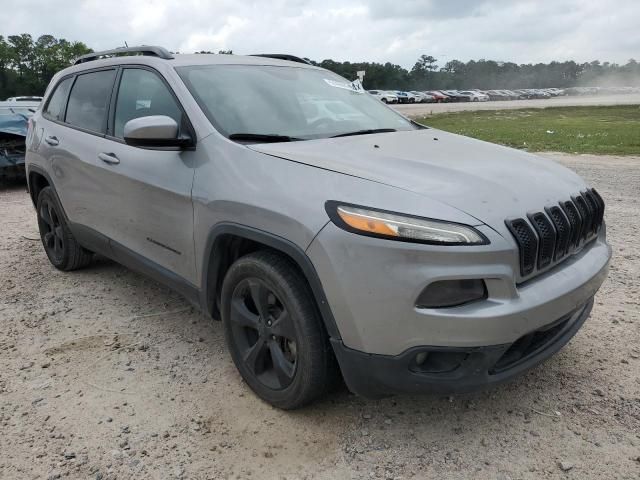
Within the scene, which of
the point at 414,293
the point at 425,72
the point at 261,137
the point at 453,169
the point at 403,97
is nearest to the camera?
the point at 414,293

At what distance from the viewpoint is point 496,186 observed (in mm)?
2441

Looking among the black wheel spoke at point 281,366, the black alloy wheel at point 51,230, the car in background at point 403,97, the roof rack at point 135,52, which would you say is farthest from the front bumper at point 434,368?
the car in background at point 403,97

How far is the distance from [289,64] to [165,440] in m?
2.63

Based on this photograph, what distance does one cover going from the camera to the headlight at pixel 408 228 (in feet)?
7.03

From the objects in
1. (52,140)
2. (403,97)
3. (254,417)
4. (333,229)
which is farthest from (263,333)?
(403,97)

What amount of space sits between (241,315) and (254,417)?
50 cm

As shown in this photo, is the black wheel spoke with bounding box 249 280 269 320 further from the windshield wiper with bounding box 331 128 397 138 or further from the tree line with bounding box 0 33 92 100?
the tree line with bounding box 0 33 92 100

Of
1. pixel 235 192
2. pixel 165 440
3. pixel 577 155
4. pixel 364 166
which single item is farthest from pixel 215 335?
pixel 577 155

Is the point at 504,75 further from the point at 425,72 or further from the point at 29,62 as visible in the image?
the point at 29,62

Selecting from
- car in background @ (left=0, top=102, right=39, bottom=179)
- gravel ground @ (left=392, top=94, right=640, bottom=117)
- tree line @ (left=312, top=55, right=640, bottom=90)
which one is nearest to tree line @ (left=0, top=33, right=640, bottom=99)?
Answer: tree line @ (left=312, top=55, right=640, bottom=90)

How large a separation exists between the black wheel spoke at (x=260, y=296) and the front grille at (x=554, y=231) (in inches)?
44.9

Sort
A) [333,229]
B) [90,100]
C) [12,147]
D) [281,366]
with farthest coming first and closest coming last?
1. [12,147]
2. [90,100]
3. [281,366]
4. [333,229]

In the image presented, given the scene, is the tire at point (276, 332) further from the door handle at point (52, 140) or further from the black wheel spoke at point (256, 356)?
the door handle at point (52, 140)

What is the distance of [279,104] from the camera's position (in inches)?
130
